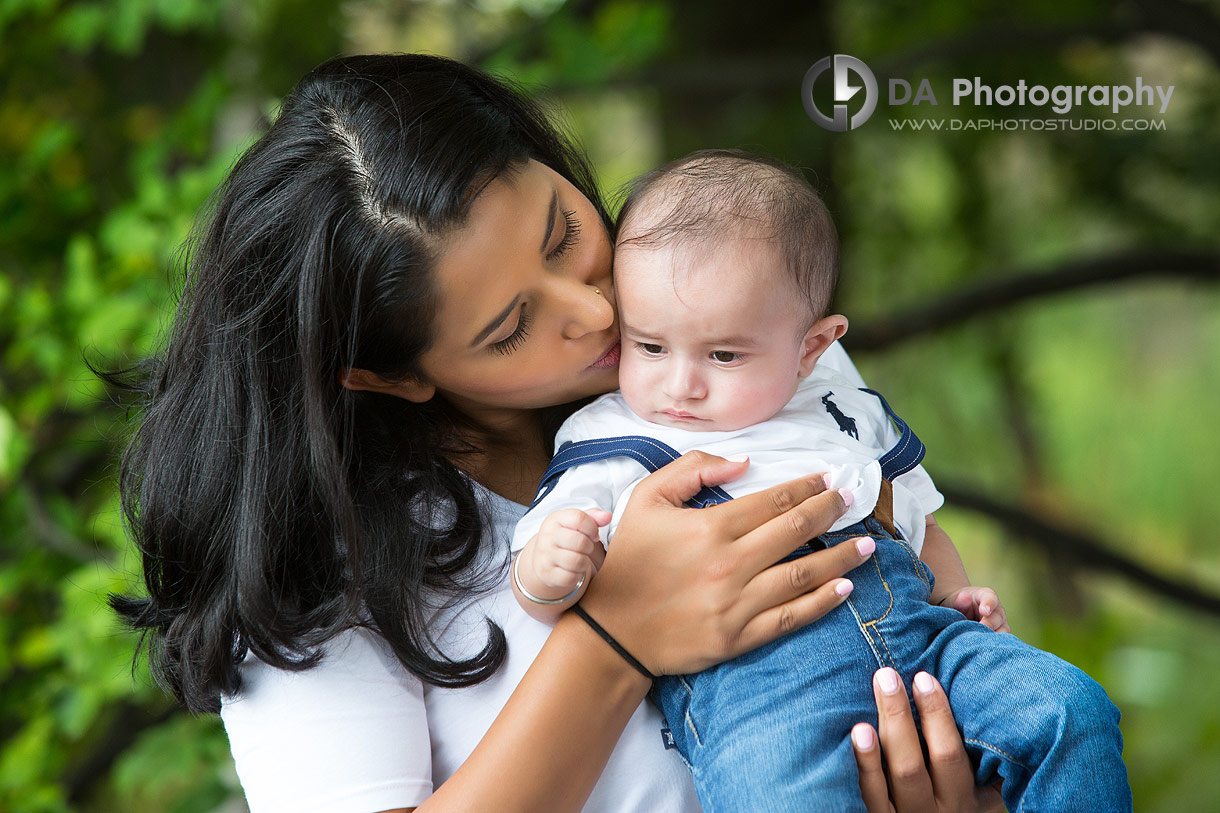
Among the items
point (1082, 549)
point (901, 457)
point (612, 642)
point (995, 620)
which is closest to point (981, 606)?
point (995, 620)

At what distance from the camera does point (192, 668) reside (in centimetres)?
112

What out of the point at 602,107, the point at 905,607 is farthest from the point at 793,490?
the point at 602,107

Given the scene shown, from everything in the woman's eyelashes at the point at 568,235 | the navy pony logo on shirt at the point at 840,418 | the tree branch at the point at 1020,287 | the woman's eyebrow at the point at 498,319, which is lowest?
the tree branch at the point at 1020,287

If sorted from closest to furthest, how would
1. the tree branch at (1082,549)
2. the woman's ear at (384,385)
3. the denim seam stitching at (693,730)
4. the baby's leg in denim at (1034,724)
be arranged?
the baby's leg in denim at (1034,724), the denim seam stitching at (693,730), the woman's ear at (384,385), the tree branch at (1082,549)

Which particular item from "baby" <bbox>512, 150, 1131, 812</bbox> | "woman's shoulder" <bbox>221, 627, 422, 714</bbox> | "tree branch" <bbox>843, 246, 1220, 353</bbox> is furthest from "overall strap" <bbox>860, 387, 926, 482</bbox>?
"tree branch" <bbox>843, 246, 1220, 353</bbox>

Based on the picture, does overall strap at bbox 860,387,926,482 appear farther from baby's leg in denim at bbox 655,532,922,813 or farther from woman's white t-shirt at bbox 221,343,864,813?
woman's white t-shirt at bbox 221,343,864,813

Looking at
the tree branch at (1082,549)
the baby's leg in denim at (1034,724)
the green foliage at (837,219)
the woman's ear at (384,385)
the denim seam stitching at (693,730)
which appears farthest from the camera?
the tree branch at (1082,549)

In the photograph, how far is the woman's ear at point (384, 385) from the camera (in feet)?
3.79

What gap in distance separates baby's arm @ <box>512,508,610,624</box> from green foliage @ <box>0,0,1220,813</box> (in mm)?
848

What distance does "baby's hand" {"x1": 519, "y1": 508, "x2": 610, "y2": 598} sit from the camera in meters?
0.98

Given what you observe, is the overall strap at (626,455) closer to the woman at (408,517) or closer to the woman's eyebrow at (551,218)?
the woman at (408,517)

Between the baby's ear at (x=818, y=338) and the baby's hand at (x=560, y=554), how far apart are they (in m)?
0.35

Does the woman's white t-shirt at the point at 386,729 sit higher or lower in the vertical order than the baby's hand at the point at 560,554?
lower

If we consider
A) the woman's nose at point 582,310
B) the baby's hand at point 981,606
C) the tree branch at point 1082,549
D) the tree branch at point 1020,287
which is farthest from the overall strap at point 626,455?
the tree branch at point 1082,549
